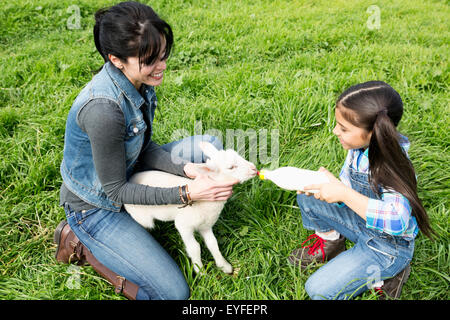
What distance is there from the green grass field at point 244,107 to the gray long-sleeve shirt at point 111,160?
523mm

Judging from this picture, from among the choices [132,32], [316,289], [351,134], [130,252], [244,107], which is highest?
[132,32]

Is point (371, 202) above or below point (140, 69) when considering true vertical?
below

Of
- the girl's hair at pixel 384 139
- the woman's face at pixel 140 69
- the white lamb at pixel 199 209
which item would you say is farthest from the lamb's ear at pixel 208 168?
the girl's hair at pixel 384 139

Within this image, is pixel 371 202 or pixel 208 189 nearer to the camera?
pixel 371 202

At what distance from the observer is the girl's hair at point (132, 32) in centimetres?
159

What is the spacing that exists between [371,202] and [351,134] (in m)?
0.35

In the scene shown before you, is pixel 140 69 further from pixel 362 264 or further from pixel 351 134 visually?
pixel 362 264

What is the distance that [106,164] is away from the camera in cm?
174

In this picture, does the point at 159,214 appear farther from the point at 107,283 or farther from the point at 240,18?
the point at 240,18

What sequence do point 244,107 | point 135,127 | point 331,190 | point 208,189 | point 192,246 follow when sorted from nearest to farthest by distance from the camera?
point 331,190
point 208,189
point 135,127
point 192,246
point 244,107

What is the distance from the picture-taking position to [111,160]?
1.74m

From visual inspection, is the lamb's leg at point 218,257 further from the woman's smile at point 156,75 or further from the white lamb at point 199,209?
the woman's smile at point 156,75

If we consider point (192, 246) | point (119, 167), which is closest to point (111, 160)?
point (119, 167)

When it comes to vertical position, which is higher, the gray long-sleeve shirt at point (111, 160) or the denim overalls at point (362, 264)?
the gray long-sleeve shirt at point (111, 160)
